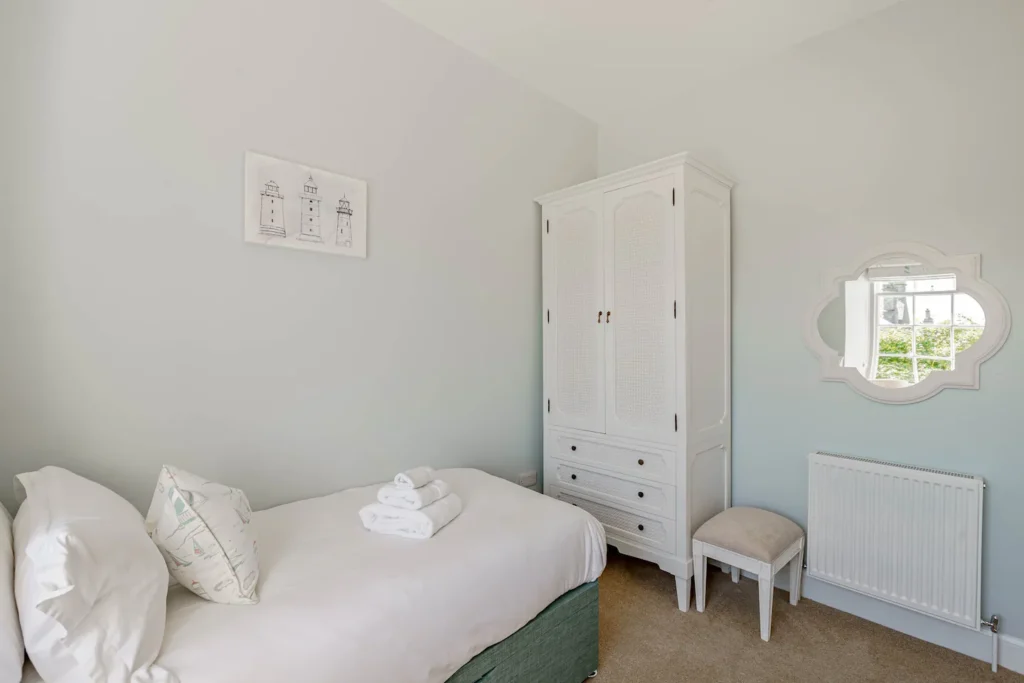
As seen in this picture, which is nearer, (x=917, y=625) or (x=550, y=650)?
(x=550, y=650)

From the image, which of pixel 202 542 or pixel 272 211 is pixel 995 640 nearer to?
pixel 202 542

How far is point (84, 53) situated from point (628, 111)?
8.87ft

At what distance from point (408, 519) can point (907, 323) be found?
231cm

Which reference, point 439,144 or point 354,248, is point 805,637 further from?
point 439,144

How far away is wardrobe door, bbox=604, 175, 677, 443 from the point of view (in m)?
2.36

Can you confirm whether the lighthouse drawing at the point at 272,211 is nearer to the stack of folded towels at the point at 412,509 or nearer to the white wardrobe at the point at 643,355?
the stack of folded towels at the point at 412,509

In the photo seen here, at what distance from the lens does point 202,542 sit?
1.27 m

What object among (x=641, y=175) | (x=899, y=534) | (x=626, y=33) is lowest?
(x=899, y=534)

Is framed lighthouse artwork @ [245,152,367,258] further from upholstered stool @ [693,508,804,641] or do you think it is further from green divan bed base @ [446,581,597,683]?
upholstered stool @ [693,508,804,641]

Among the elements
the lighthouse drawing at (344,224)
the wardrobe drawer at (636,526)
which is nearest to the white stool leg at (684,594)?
the wardrobe drawer at (636,526)

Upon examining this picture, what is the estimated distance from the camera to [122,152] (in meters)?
1.61

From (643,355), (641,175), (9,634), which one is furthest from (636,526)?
(9,634)

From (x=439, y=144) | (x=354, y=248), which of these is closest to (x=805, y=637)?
(x=354, y=248)

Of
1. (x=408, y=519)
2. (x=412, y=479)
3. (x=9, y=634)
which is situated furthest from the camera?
(x=412, y=479)
